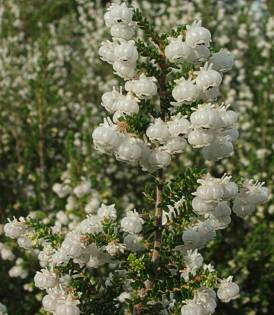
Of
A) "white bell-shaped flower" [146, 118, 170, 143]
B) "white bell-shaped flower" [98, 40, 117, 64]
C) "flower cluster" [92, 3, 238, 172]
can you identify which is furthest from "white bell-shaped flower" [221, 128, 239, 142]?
"white bell-shaped flower" [98, 40, 117, 64]

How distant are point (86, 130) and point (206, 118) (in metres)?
4.29

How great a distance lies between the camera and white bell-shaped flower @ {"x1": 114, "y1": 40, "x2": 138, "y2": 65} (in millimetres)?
2080

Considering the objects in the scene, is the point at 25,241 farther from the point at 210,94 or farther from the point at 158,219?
the point at 210,94

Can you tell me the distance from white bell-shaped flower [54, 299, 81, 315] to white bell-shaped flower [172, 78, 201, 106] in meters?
0.85

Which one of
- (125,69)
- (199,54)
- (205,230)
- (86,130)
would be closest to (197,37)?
(199,54)

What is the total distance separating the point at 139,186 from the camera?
7.01 m

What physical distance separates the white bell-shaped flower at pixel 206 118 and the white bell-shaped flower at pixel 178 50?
0.69 feet

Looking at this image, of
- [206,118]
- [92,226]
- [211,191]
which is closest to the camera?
[206,118]

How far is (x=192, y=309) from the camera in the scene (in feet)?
6.91

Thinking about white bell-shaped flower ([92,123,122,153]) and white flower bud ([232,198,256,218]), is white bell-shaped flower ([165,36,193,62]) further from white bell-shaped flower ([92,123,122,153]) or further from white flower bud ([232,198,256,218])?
white flower bud ([232,198,256,218])

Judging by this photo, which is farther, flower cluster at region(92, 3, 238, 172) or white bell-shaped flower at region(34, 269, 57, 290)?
white bell-shaped flower at region(34, 269, 57, 290)

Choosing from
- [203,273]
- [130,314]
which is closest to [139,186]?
[130,314]

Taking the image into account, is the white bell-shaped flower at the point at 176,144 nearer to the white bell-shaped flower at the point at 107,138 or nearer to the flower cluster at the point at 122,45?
the white bell-shaped flower at the point at 107,138

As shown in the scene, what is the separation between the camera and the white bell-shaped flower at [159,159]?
2.10m
